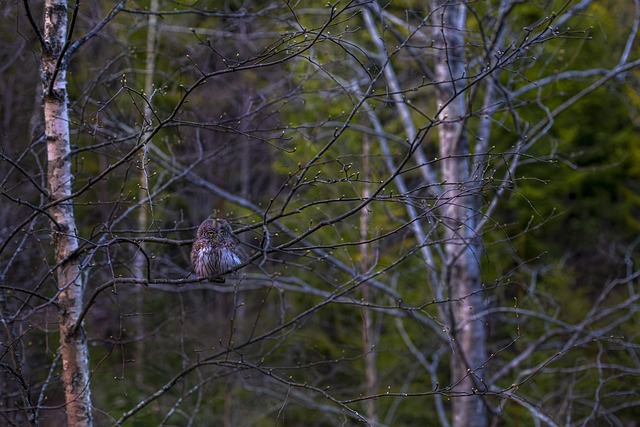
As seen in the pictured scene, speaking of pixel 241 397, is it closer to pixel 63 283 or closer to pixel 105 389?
pixel 105 389

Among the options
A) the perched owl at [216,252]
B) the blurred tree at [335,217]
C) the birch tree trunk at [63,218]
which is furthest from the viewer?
the blurred tree at [335,217]

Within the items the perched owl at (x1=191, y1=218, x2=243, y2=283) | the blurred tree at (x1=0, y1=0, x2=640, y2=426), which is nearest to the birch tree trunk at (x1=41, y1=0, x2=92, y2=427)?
the blurred tree at (x1=0, y1=0, x2=640, y2=426)

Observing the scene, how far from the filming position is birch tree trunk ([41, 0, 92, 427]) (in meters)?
3.78

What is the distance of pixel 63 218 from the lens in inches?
153

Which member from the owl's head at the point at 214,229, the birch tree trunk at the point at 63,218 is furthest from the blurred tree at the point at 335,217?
the owl's head at the point at 214,229

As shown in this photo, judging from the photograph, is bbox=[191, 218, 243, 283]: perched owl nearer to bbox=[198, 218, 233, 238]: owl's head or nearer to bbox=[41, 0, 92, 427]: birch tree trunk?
bbox=[198, 218, 233, 238]: owl's head

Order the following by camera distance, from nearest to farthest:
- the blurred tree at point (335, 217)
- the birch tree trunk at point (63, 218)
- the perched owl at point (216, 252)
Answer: the perched owl at point (216, 252) → the birch tree trunk at point (63, 218) → the blurred tree at point (335, 217)

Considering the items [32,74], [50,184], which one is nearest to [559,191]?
[32,74]

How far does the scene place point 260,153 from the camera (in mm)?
13953

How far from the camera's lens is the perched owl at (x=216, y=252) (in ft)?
11.6

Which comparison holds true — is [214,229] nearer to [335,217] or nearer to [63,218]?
[63,218]

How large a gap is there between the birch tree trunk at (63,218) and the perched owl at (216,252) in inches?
26.7

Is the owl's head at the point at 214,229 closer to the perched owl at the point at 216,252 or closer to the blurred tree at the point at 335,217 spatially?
the perched owl at the point at 216,252

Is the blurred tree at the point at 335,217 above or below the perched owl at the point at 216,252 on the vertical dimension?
above
